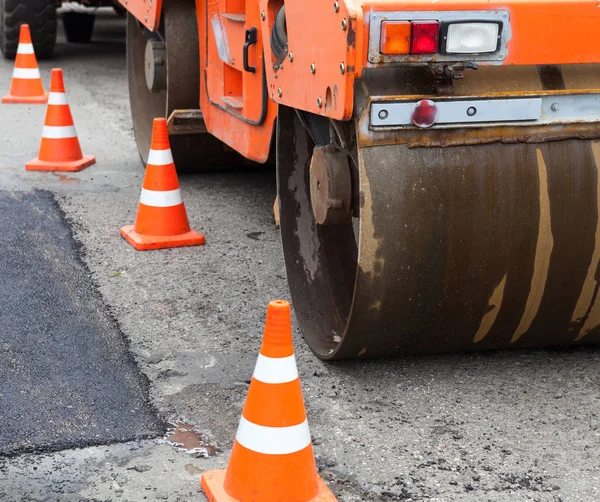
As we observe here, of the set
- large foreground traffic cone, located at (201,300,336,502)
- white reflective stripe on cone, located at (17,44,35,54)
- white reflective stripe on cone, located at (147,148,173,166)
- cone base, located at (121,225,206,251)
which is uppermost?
large foreground traffic cone, located at (201,300,336,502)

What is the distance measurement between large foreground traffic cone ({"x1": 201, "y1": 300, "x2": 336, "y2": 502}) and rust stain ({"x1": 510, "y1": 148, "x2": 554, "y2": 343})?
82cm

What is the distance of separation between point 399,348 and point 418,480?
50cm

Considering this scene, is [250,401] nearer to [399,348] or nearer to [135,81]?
[399,348]

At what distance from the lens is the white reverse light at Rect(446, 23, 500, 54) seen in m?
2.73

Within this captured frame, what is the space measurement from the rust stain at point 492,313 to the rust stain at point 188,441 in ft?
2.84

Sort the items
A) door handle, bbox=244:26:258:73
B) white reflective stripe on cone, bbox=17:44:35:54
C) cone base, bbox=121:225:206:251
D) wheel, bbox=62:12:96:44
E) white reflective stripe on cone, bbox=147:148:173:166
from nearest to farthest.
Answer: door handle, bbox=244:26:258:73 < cone base, bbox=121:225:206:251 < white reflective stripe on cone, bbox=147:148:173:166 < white reflective stripe on cone, bbox=17:44:35:54 < wheel, bbox=62:12:96:44

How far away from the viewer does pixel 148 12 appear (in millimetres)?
5395

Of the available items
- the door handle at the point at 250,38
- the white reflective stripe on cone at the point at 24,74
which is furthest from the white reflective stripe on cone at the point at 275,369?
the white reflective stripe on cone at the point at 24,74

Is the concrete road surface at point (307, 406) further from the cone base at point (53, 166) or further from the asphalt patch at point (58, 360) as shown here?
the cone base at point (53, 166)

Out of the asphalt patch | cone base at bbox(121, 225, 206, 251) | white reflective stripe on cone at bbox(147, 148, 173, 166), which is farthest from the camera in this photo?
white reflective stripe on cone at bbox(147, 148, 173, 166)

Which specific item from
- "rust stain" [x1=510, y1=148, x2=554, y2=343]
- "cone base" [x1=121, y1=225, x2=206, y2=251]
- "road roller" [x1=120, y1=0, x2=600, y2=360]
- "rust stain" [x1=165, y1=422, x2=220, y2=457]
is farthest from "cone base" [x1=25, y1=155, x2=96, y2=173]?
"rust stain" [x1=510, y1=148, x2=554, y2=343]

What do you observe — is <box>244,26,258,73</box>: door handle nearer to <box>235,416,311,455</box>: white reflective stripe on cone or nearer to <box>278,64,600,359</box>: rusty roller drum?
<box>278,64,600,359</box>: rusty roller drum

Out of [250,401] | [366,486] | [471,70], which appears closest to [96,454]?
[250,401]

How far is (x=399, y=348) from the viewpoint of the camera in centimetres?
322
